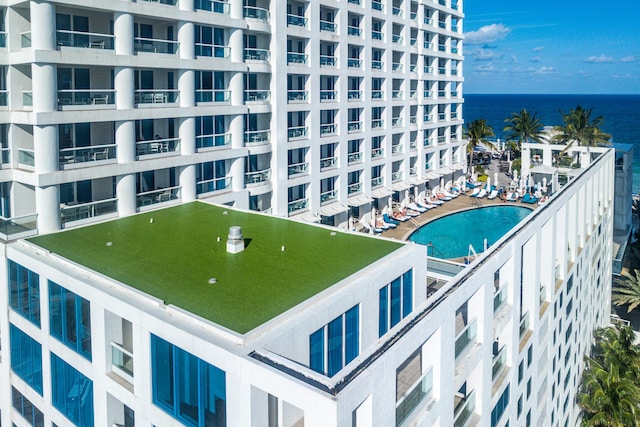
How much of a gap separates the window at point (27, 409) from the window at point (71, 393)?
177 cm

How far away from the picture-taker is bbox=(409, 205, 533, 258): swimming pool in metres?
46.1

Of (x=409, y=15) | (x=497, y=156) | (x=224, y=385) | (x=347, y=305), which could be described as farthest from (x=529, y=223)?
(x=497, y=156)

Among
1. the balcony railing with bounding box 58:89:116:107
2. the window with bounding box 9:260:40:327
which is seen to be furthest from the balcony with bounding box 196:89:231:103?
the window with bounding box 9:260:40:327

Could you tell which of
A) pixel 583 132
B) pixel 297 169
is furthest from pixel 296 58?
pixel 583 132

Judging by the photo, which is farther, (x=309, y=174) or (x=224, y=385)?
(x=309, y=174)

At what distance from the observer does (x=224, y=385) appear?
12.3 meters

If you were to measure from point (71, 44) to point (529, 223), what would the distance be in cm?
2087

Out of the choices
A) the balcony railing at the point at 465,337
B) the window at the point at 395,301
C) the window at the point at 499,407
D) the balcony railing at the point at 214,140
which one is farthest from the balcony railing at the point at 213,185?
the window at the point at 499,407

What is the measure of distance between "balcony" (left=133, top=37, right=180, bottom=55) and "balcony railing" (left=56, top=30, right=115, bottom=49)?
167 centimetres

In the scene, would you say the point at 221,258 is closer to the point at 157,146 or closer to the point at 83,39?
the point at 157,146

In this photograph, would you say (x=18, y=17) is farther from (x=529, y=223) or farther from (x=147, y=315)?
(x=529, y=223)

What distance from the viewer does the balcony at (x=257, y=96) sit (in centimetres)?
3491

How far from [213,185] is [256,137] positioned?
5.33 metres

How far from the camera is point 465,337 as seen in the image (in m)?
15.9
